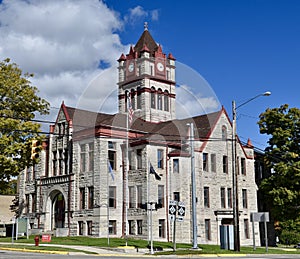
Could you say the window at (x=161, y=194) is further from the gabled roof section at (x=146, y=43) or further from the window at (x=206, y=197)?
the gabled roof section at (x=146, y=43)

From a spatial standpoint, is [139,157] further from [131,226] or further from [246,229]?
[246,229]

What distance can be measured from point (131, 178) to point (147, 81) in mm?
20107

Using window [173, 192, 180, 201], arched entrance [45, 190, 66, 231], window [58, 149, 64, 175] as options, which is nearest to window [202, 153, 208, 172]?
window [173, 192, 180, 201]

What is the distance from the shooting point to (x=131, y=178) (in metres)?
43.0

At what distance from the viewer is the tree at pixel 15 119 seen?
36.9 m

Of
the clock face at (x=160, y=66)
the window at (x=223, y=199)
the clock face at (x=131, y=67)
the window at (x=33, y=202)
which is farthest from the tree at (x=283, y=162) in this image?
the window at (x=33, y=202)

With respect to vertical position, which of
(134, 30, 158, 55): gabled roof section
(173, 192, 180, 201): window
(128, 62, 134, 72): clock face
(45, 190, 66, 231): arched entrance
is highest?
(134, 30, 158, 55): gabled roof section

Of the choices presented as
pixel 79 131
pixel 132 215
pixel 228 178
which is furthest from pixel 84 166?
A: pixel 228 178

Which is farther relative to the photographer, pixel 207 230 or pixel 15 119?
pixel 207 230

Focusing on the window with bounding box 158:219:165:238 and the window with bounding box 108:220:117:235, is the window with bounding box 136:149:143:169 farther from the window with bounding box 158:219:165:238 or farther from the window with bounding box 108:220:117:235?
the window with bounding box 108:220:117:235

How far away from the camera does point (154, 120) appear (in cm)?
5872

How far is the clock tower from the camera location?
59.9m

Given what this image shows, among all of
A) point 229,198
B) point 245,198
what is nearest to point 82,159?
point 229,198

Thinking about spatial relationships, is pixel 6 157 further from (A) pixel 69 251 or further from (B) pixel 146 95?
(B) pixel 146 95
